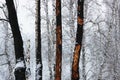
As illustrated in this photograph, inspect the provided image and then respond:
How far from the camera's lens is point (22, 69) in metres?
8.40

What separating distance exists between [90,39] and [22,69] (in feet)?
77.0

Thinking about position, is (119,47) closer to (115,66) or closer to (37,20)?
(115,66)

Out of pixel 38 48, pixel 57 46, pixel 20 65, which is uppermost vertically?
pixel 57 46

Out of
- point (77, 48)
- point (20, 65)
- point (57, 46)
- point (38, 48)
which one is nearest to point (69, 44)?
point (38, 48)

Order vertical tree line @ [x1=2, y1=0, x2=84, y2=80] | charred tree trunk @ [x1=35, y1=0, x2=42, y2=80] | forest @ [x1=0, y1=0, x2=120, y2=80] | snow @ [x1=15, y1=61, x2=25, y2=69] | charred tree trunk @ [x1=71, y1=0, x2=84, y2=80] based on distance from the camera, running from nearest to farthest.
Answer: snow @ [x1=15, y1=61, x2=25, y2=69], vertical tree line @ [x1=2, y1=0, x2=84, y2=80], charred tree trunk @ [x1=71, y1=0, x2=84, y2=80], charred tree trunk @ [x1=35, y1=0, x2=42, y2=80], forest @ [x1=0, y1=0, x2=120, y2=80]

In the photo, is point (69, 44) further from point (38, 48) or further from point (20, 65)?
point (20, 65)

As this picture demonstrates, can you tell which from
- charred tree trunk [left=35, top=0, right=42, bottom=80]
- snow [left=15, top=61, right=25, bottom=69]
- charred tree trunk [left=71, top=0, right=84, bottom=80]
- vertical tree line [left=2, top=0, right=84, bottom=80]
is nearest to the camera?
snow [left=15, top=61, right=25, bottom=69]

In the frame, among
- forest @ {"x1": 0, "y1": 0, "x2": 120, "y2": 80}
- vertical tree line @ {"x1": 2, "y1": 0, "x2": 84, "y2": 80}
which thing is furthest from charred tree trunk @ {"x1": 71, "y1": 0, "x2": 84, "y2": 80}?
forest @ {"x1": 0, "y1": 0, "x2": 120, "y2": 80}

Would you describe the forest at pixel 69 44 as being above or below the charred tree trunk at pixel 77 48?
below

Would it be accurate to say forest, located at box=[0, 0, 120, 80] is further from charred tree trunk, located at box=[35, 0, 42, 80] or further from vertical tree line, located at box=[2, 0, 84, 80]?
vertical tree line, located at box=[2, 0, 84, 80]

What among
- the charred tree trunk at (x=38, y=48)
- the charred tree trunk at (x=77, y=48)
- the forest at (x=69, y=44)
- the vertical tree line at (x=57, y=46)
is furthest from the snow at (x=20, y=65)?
the forest at (x=69, y=44)

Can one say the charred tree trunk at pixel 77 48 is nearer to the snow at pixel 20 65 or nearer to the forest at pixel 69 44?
the snow at pixel 20 65

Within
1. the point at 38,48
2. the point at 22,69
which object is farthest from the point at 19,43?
the point at 38,48

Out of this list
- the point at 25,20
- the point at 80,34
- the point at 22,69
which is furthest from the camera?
the point at 25,20
